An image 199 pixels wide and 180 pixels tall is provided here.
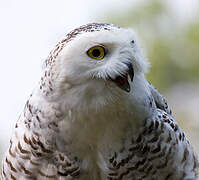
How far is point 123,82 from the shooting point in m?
2.76

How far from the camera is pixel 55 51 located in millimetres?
2852

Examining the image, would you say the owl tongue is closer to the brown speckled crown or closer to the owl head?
the owl head

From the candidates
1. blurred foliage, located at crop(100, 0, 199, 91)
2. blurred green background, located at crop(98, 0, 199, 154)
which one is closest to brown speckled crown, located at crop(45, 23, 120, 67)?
blurred green background, located at crop(98, 0, 199, 154)

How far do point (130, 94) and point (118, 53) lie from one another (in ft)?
1.11

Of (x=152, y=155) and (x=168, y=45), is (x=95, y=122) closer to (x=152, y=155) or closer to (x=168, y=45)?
(x=152, y=155)

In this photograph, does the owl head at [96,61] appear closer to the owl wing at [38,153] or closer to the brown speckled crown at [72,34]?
the brown speckled crown at [72,34]

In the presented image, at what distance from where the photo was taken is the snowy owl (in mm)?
2713

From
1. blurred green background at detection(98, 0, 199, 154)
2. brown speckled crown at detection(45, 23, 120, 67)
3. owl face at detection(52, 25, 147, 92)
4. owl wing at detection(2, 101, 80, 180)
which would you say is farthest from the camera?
blurred green background at detection(98, 0, 199, 154)

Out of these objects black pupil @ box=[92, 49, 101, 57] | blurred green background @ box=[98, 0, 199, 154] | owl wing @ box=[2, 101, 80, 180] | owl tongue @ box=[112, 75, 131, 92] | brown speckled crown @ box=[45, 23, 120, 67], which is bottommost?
owl wing @ box=[2, 101, 80, 180]

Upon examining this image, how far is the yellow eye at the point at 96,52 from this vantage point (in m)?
2.68

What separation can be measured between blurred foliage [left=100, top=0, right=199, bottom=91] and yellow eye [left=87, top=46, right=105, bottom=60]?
36.0 ft

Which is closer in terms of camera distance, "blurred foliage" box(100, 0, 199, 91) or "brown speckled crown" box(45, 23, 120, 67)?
"brown speckled crown" box(45, 23, 120, 67)

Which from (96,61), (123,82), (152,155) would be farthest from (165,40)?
(96,61)

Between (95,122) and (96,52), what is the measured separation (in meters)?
0.56
